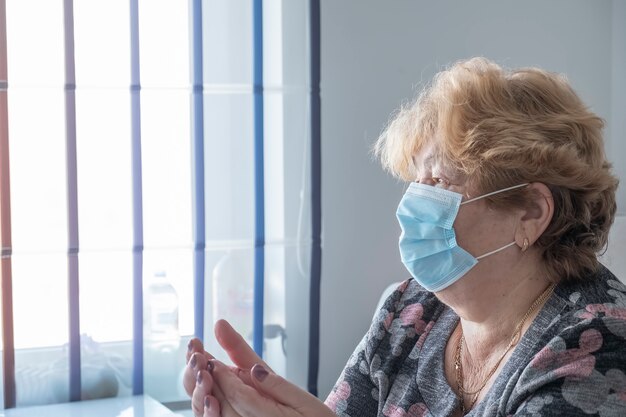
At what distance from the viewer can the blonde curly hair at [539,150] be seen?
1.30m

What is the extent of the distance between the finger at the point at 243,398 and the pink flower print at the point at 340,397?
28 cm

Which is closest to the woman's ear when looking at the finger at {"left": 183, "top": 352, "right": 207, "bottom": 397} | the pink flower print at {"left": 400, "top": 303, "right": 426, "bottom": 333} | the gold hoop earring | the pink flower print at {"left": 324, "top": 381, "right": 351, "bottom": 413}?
the gold hoop earring

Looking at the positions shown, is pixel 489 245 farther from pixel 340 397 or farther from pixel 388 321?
pixel 340 397

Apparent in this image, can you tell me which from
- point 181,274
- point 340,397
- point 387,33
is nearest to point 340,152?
point 387,33

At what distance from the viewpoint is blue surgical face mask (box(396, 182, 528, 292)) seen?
52.7 inches

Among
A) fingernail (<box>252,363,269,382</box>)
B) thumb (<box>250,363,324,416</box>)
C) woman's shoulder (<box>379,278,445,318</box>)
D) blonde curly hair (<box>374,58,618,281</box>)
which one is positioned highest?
blonde curly hair (<box>374,58,618,281</box>)

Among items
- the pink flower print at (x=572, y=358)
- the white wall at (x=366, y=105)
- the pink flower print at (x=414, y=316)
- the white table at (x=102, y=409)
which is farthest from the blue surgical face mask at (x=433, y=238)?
the white wall at (x=366, y=105)

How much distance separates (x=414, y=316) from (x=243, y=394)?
1.39 feet

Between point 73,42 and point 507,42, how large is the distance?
4.03 ft

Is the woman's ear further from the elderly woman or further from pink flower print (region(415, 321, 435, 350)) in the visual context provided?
pink flower print (region(415, 321, 435, 350))

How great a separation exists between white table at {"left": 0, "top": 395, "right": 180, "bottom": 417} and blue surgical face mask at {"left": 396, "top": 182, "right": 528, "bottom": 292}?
2.41ft

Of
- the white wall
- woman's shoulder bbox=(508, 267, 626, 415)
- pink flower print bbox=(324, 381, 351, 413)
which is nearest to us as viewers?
woman's shoulder bbox=(508, 267, 626, 415)

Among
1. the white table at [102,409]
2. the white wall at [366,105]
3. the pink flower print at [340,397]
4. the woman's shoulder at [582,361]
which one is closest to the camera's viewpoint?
the woman's shoulder at [582,361]

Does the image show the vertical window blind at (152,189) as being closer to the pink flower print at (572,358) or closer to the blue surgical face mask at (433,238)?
the blue surgical face mask at (433,238)
